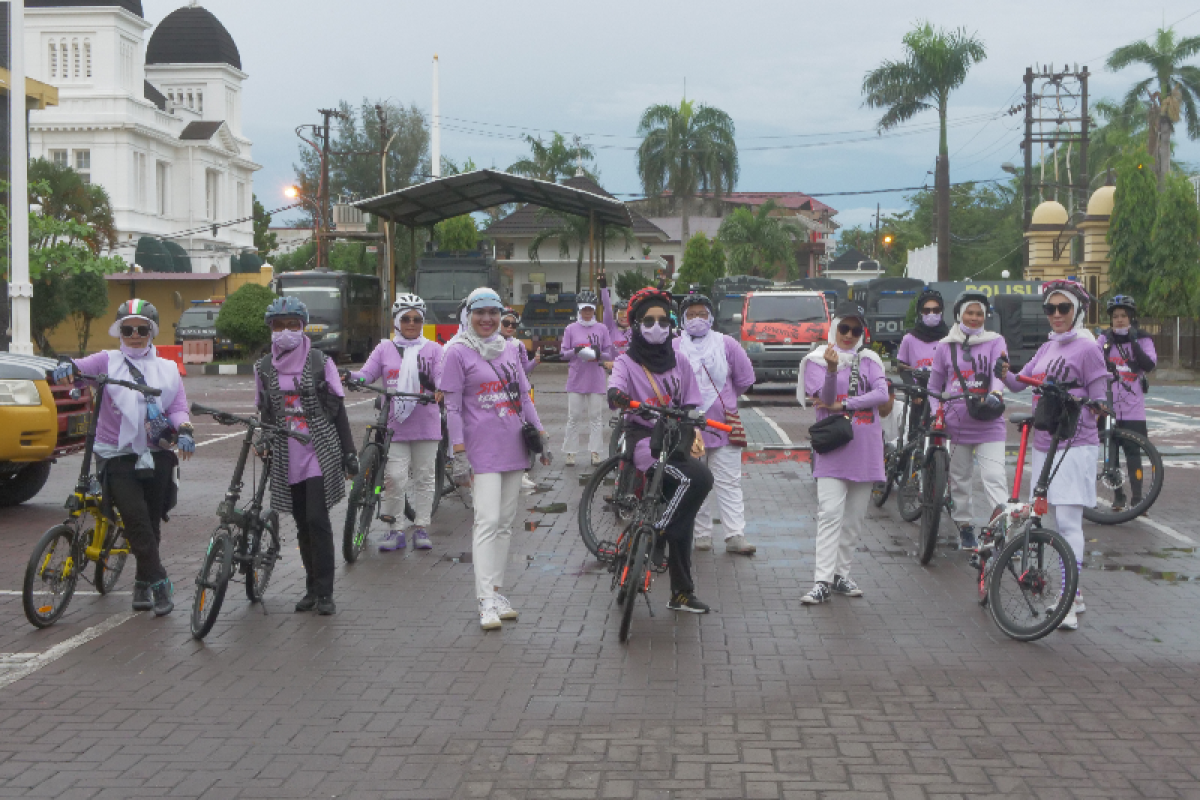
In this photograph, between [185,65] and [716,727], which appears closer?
[716,727]

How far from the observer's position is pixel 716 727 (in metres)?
5.66

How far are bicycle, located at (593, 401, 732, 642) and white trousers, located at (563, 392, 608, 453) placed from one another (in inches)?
268

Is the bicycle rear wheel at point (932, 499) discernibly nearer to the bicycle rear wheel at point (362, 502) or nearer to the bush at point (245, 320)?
the bicycle rear wheel at point (362, 502)

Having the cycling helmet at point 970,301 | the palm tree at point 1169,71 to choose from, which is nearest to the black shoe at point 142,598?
the cycling helmet at point 970,301

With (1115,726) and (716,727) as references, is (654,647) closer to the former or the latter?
(716,727)

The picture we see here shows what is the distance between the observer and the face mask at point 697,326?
9695 mm

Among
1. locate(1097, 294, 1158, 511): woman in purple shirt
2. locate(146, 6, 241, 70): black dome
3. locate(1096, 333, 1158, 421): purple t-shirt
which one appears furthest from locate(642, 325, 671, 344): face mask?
locate(146, 6, 241, 70): black dome

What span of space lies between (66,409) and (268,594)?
4159 millimetres

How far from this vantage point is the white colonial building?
6688cm

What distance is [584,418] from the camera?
14.8 meters

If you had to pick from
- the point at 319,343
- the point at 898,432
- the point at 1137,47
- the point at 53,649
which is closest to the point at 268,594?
the point at 53,649

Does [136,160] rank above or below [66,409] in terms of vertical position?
above

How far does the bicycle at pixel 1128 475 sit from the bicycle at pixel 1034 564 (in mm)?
3609

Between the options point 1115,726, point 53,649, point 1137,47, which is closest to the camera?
point 1115,726
